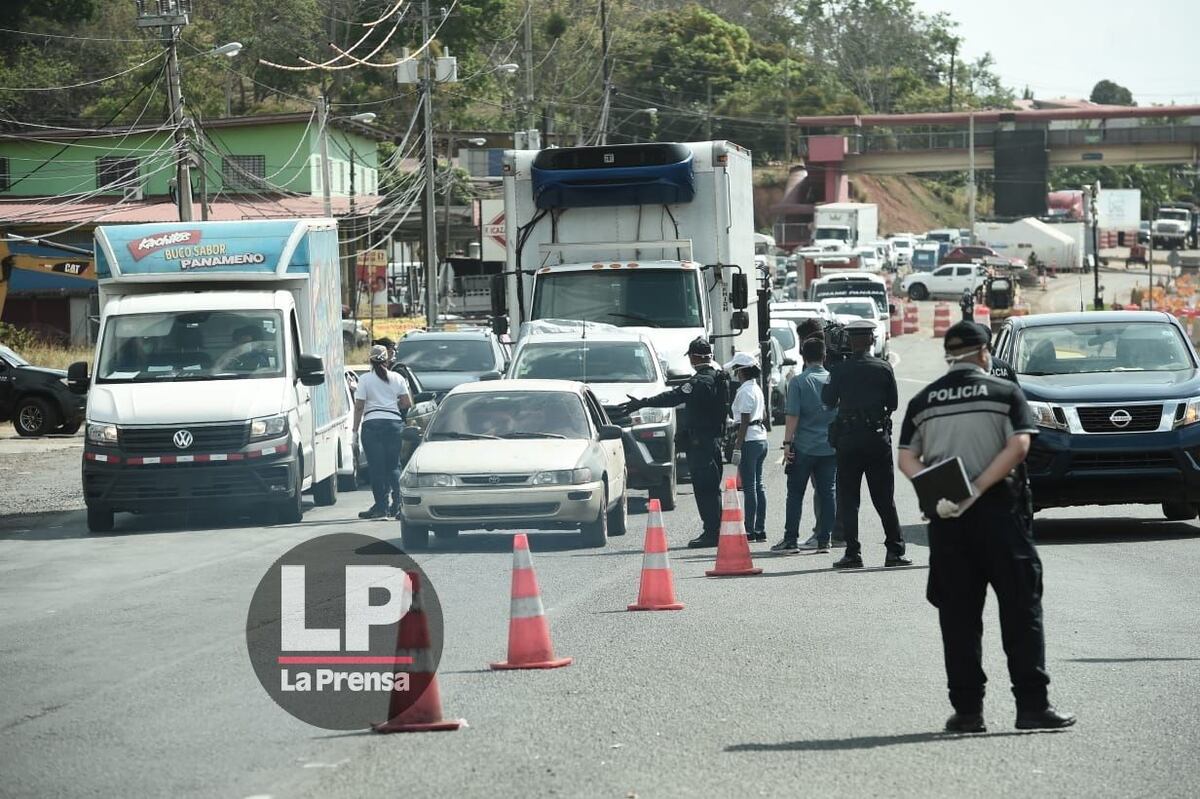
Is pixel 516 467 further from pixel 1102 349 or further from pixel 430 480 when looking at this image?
pixel 1102 349

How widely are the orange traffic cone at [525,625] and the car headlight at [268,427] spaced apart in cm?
942

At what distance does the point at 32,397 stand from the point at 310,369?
14.8m

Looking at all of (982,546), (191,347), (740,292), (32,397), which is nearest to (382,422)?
(191,347)

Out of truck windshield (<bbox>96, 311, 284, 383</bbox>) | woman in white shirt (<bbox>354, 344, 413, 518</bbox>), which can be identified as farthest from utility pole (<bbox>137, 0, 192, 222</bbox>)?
woman in white shirt (<bbox>354, 344, 413, 518</bbox>)

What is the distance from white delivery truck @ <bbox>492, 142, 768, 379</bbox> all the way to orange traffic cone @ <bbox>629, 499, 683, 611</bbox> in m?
10.2

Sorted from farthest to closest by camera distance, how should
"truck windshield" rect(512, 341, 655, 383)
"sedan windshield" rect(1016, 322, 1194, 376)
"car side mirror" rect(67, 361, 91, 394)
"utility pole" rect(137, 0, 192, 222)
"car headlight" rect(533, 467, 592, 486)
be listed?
1. "utility pole" rect(137, 0, 192, 222)
2. "truck windshield" rect(512, 341, 655, 383)
3. "car side mirror" rect(67, 361, 91, 394)
4. "sedan windshield" rect(1016, 322, 1194, 376)
5. "car headlight" rect(533, 467, 592, 486)

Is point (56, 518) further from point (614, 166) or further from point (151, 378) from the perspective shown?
point (614, 166)

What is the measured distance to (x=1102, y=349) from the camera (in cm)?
1705

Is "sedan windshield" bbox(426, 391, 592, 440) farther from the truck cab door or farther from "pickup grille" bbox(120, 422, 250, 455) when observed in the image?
the truck cab door

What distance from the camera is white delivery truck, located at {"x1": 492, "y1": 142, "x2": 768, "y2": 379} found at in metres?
22.4

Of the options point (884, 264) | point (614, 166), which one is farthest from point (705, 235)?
point (884, 264)

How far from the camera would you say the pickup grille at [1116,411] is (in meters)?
15.6

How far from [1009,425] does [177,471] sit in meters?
12.1

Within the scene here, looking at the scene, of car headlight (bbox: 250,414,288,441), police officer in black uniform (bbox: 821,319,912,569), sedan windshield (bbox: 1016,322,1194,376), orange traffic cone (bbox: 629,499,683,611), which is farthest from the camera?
car headlight (bbox: 250,414,288,441)
